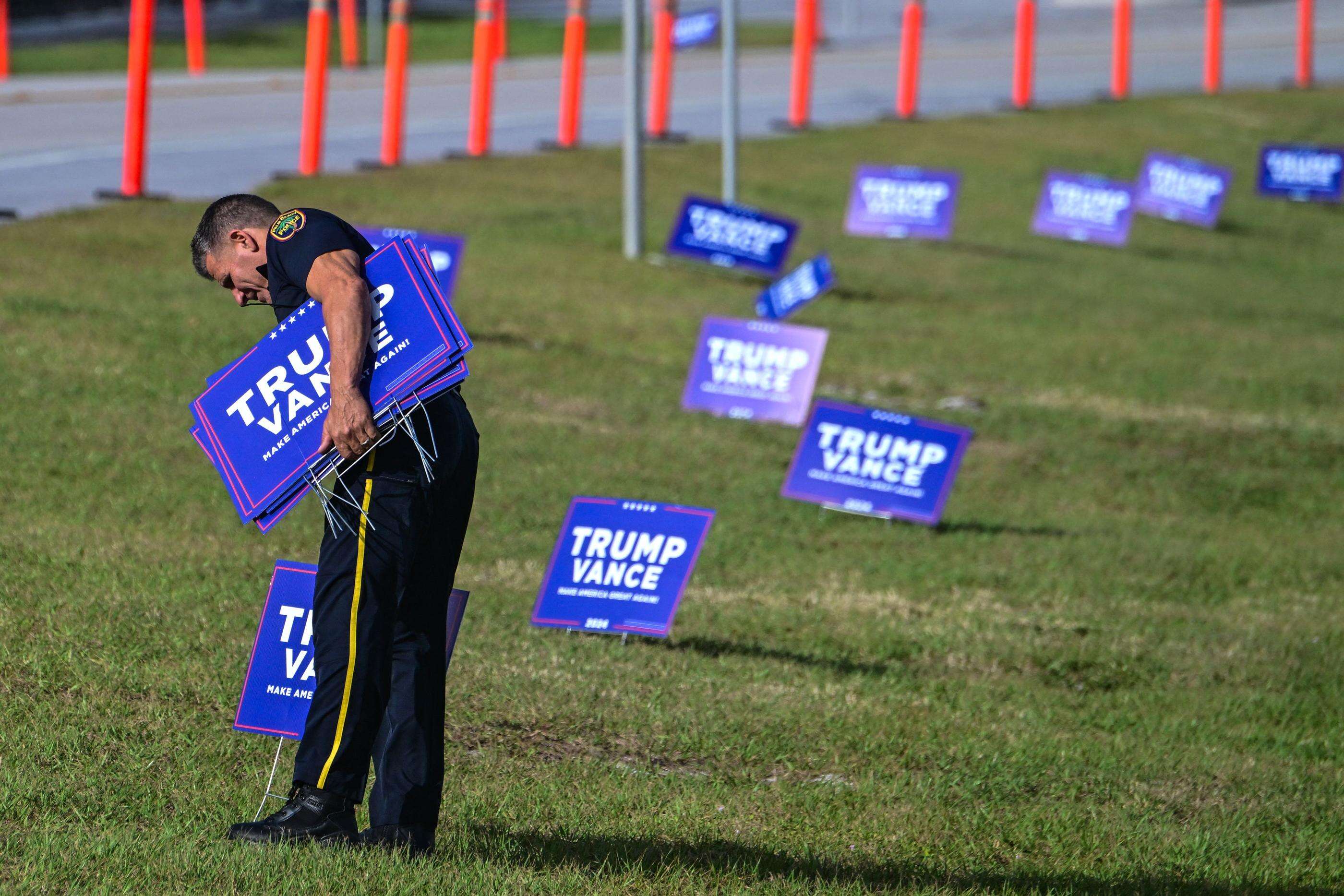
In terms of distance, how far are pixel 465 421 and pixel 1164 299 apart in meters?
14.8

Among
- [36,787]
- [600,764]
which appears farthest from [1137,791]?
[36,787]

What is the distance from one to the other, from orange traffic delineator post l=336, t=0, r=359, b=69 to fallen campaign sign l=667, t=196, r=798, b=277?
17.4 meters

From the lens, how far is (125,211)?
51.3ft

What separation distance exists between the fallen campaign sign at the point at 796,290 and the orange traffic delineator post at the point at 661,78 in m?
9.90

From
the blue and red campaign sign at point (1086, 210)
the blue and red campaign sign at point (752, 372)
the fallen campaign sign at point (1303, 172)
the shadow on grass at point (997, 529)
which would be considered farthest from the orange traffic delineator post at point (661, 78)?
the shadow on grass at point (997, 529)

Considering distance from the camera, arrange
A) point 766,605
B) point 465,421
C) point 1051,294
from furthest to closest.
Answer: point 1051,294
point 766,605
point 465,421

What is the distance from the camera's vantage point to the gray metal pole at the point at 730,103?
1858 centimetres

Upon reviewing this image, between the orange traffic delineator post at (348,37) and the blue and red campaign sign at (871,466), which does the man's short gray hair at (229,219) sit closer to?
the blue and red campaign sign at (871,466)

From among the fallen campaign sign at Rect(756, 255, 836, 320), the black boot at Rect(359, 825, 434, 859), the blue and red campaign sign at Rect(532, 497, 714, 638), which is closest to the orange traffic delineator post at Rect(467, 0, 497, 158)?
the fallen campaign sign at Rect(756, 255, 836, 320)

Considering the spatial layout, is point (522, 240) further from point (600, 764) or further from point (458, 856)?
point (458, 856)

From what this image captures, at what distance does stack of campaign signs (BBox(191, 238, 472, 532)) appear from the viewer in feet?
16.0

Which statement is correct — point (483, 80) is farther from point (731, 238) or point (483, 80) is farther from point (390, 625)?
point (390, 625)

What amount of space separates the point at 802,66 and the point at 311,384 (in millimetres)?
20927

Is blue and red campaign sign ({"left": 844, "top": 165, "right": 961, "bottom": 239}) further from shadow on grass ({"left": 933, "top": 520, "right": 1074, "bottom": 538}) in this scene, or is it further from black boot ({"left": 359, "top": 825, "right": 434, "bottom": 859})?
black boot ({"left": 359, "top": 825, "right": 434, "bottom": 859})
